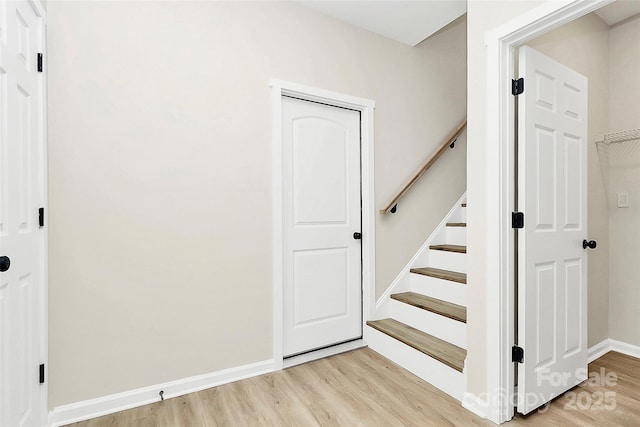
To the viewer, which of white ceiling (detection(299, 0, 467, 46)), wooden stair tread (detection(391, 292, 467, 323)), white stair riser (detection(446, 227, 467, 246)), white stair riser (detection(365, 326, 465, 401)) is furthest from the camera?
white stair riser (detection(446, 227, 467, 246))

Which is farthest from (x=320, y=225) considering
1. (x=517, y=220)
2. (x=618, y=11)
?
(x=618, y=11)

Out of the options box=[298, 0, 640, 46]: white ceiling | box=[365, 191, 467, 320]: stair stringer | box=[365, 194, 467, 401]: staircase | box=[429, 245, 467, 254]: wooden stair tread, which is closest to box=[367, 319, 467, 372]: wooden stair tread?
box=[365, 194, 467, 401]: staircase

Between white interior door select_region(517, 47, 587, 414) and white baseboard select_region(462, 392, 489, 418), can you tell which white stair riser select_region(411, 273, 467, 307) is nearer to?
white interior door select_region(517, 47, 587, 414)

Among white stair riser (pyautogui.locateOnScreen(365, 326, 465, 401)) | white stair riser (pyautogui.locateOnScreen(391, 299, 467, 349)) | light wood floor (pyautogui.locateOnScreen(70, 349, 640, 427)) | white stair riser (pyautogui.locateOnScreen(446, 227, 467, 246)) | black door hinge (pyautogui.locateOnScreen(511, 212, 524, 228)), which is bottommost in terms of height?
light wood floor (pyautogui.locateOnScreen(70, 349, 640, 427))

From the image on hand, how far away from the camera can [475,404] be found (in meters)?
1.83

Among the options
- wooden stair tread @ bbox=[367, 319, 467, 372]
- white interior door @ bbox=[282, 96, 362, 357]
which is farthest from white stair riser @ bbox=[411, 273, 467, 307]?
white interior door @ bbox=[282, 96, 362, 357]

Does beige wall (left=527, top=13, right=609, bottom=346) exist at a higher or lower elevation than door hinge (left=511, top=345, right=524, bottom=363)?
higher

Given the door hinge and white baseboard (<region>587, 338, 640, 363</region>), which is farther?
white baseboard (<region>587, 338, 640, 363</region>)

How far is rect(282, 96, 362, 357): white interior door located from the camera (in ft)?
8.11

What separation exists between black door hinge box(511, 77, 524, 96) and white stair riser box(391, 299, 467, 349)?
1470 mm

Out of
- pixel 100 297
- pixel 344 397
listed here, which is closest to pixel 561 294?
pixel 344 397

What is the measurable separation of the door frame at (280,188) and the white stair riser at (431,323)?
24 centimetres

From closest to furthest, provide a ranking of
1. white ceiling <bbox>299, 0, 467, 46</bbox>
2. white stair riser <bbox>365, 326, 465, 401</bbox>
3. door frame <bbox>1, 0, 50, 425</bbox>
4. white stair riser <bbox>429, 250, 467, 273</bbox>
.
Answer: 1. door frame <bbox>1, 0, 50, 425</bbox>
2. white stair riser <bbox>365, 326, 465, 401</bbox>
3. white ceiling <bbox>299, 0, 467, 46</bbox>
4. white stair riser <bbox>429, 250, 467, 273</bbox>

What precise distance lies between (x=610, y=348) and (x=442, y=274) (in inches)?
59.8
